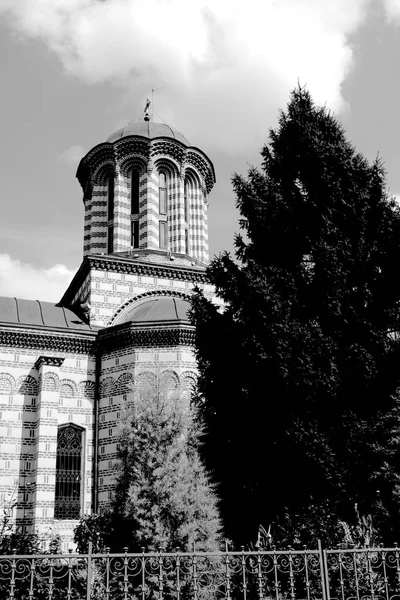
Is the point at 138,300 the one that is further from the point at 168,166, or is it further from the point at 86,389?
the point at 168,166

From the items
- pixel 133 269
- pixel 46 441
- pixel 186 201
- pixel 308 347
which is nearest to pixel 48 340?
pixel 46 441

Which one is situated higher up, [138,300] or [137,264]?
[137,264]

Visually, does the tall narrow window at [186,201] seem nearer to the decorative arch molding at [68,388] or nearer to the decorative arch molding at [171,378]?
the decorative arch molding at [171,378]

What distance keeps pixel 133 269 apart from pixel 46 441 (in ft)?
18.9

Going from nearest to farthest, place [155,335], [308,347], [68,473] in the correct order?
[308,347] → [68,473] → [155,335]

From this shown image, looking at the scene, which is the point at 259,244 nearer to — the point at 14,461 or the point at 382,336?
the point at 382,336

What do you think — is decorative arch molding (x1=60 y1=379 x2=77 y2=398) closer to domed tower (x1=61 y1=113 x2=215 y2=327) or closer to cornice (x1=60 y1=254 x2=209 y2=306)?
domed tower (x1=61 y1=113 x2=215 y2=327)

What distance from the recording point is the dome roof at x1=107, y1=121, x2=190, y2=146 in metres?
21.2

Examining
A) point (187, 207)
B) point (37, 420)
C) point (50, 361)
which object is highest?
point (187, 207)

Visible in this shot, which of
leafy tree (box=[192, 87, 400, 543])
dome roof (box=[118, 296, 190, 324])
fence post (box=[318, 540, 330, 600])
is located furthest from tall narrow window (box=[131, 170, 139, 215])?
fence post (box=[318, 540, 330, 600])

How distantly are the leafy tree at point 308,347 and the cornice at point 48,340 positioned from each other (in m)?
8.42

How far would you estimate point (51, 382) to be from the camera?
54.8 ft

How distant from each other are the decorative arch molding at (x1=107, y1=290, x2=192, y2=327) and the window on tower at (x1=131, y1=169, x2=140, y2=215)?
116 inches

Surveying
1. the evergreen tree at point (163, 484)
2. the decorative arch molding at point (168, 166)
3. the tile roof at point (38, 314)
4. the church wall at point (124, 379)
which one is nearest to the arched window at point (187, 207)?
the decorative arch molding at point (168, 166)
